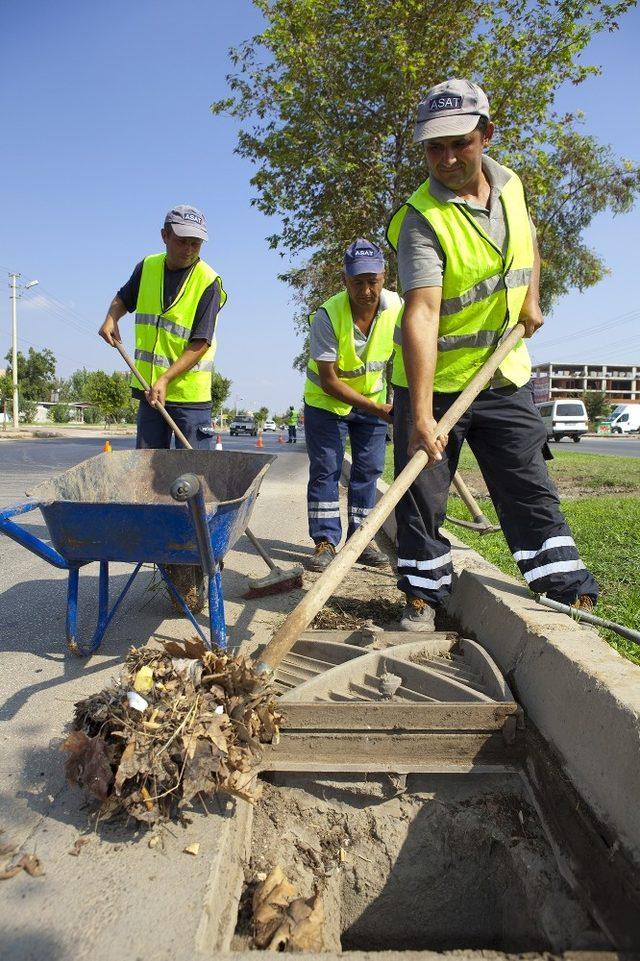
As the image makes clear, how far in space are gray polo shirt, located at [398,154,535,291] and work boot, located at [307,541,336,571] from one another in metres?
2.46

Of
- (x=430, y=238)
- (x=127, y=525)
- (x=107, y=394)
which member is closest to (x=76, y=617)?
(x=127, y=525)

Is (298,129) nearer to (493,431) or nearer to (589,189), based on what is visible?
(589,189)

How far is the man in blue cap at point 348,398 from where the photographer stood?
195 inches

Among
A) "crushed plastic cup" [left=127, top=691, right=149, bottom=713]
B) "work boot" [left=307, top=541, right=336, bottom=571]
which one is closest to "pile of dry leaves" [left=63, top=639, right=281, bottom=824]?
"crushed plastic cup" [left=127, top=691, right=149, bottom=713]

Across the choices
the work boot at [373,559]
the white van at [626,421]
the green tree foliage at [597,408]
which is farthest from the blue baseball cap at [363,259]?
the green tree foliage at [597,408]

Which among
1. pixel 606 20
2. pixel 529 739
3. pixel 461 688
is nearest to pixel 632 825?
pixel 529 739

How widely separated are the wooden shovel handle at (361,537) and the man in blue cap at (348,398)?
1849 millimetres

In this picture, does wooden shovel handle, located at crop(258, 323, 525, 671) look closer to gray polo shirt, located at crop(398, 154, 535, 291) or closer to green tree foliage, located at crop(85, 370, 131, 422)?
gray polo shirt, located at crop(398, 154, 535, 291)

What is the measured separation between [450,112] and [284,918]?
2.92 m

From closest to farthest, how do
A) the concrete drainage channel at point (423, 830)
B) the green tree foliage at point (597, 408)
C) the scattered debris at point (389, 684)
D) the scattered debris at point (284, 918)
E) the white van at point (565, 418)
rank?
1. the scattered debris at point (284, 918)
2. the concrete drainage channel at point (423, 830)
3. the scattered debris at point (389, 684)
4. the white van at point (565, 418)
5. the green tree foliage at point (597, 408)

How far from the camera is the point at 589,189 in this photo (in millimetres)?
18797

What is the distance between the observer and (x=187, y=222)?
4305mm

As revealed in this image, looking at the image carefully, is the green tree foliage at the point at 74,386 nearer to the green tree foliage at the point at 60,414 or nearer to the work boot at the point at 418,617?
the green tree foliage at the point at 60,414

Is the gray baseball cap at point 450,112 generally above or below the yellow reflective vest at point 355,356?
above
